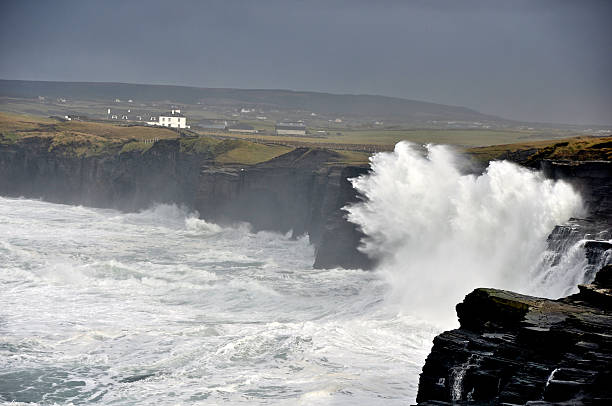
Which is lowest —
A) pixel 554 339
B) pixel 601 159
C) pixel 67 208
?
pixel 67 208

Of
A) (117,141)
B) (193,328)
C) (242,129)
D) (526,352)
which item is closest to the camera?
(526,352)

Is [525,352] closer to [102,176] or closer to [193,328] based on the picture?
[193,328]

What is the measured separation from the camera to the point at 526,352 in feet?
52.0

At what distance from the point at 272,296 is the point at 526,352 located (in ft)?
74.0

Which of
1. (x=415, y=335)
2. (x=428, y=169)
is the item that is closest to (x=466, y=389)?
(x=415, y=335)

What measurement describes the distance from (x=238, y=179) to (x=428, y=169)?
75.7 feet

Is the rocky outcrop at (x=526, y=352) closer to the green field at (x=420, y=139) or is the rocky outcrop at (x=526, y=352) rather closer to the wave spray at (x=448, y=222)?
the wave spray at (x=448, y=222)

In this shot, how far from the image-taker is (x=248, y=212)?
209 ft

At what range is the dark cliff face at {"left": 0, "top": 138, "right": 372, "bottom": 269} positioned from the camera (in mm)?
50153

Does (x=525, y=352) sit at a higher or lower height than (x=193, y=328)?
higher

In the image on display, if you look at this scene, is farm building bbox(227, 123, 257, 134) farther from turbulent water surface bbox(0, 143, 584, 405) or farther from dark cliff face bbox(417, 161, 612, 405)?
dark cliff face bbox(417, 161, 612, 405)

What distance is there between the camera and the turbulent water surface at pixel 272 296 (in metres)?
23.6

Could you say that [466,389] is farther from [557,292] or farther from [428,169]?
[428,169]

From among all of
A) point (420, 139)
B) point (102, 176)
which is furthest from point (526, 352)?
point (420, 139)
